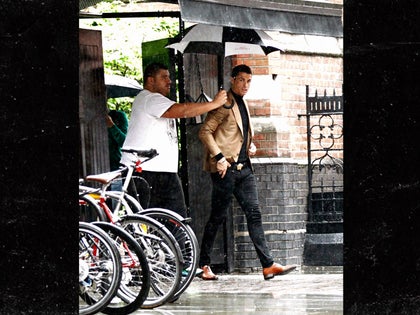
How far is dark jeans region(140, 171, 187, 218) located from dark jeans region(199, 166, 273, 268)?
1.23 metres

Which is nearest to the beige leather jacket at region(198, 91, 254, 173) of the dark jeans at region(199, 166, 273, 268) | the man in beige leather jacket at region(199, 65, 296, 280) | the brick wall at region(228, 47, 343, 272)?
the man in beige leather jacket at region(199, 65, 296, 280)

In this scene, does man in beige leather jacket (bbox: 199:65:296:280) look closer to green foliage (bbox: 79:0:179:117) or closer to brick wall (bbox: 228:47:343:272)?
brick wall (bbox: 228:47:343:272)

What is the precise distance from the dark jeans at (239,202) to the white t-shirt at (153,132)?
1.37 metres

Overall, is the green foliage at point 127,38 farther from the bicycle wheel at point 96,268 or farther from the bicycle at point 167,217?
the bicycle wheel at point 96,268

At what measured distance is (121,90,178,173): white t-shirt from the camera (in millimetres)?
12359

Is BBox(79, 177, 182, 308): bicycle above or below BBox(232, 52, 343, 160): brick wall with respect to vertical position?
below

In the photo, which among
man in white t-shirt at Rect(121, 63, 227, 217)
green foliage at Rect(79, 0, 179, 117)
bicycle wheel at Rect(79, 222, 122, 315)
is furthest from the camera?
green foliage at Rect(79, 0, 179, 117)

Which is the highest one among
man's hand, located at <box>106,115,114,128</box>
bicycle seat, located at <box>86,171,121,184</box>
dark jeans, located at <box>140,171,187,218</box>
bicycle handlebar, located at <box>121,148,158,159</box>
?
man's hand, located at <box>106,115,114,128</box>

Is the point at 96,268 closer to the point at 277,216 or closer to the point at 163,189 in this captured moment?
the point at 163,189

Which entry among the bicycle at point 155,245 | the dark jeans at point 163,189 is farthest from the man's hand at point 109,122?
the bicycle at point 155,245
